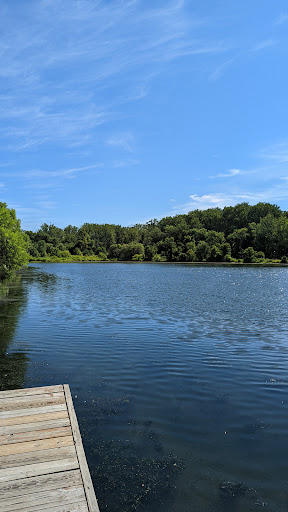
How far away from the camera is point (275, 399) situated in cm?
1034

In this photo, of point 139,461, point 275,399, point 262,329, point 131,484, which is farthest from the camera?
point 262,329

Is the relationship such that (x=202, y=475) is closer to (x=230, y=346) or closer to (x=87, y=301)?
(x=230, y=346)

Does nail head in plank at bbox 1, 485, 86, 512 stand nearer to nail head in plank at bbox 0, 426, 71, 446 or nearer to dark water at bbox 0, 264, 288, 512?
nail head in plank at bbox 0, 426, 71, 446

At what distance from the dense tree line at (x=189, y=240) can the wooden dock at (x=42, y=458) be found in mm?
138106

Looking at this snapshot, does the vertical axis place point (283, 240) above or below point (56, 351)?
above

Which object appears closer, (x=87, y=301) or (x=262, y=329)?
(x=262, y=329)

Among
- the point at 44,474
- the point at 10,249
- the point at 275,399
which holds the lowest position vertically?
the point at 275,399

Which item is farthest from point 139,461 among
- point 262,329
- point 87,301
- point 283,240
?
point 283,240

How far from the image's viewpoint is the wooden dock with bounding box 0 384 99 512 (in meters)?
4.64

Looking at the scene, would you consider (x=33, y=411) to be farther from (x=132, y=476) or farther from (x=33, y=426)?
(x=132, y=476)

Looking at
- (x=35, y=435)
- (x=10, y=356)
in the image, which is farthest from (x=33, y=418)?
(x=10, y=356)

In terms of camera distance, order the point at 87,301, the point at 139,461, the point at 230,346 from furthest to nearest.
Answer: the point at 87,301
the point at 230,346
the point at 139,461

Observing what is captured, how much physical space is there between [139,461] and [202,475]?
4.12ft

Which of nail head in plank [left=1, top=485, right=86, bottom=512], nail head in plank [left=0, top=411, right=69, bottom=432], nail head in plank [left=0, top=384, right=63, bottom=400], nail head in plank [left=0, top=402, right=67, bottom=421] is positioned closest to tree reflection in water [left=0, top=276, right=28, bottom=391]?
nail head in plank [left=0, top=384, right=63, bottom=400]
